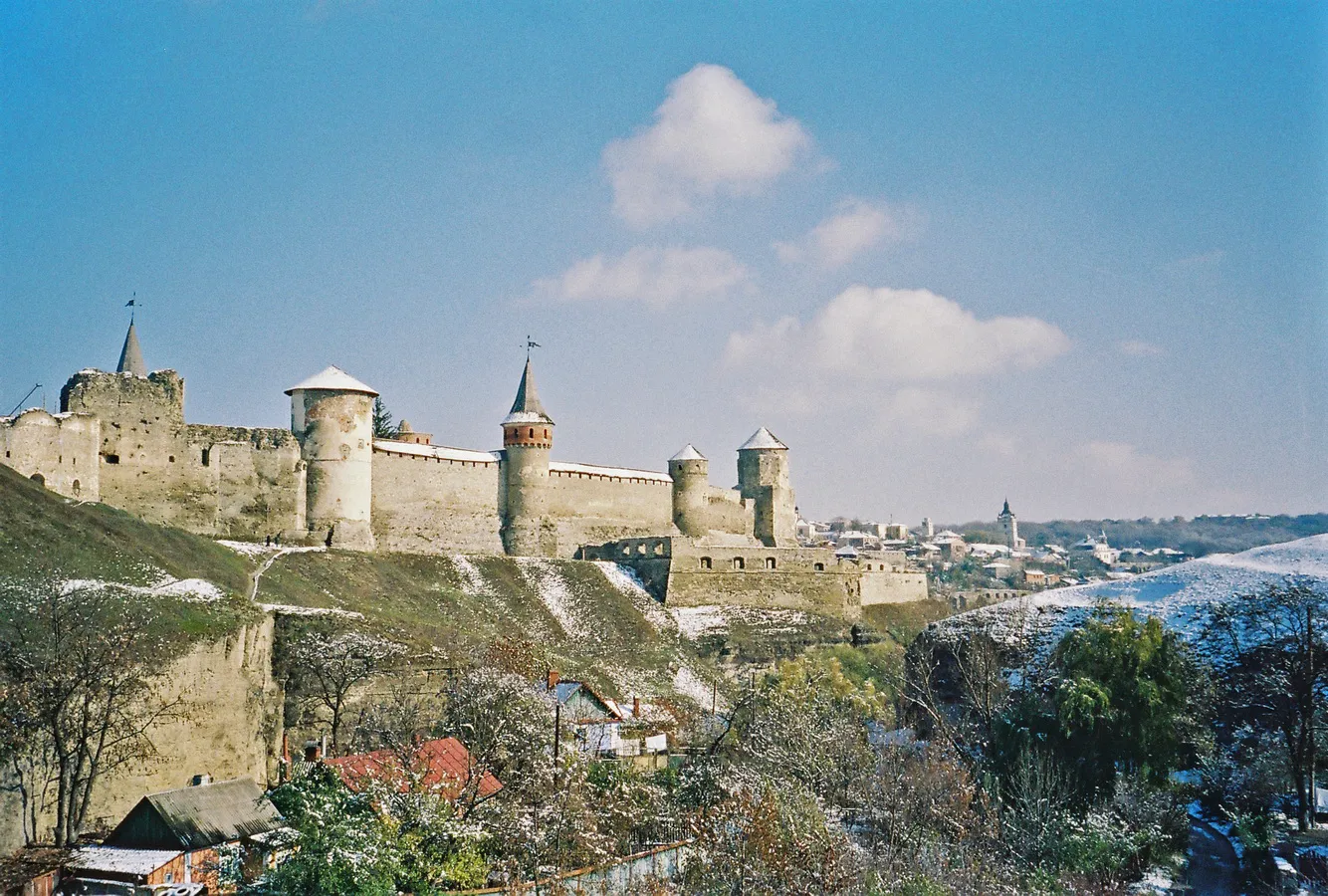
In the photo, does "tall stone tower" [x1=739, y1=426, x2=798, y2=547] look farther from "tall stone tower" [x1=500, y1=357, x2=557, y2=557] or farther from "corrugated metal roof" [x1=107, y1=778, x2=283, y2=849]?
"corrugated metal roof" [x1=107, y1=778, x2=283, y2=849]

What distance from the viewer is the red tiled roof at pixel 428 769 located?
21734mm

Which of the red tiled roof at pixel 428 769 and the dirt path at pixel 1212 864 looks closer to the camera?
the red tiled roof at pixel 428 769

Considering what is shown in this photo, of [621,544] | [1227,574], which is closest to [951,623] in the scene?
[1227,574]

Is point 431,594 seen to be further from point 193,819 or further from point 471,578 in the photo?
point 193,819

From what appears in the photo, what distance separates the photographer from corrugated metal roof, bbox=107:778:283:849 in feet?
76.7

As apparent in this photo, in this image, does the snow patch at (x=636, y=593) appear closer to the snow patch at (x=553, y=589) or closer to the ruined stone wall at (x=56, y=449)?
the snow patch at (x=553, y=589)

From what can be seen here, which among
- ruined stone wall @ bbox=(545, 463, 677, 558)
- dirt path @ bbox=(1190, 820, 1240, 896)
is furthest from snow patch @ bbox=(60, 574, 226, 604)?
dirt path @ bbox=(1190, 820, 1240, 896)

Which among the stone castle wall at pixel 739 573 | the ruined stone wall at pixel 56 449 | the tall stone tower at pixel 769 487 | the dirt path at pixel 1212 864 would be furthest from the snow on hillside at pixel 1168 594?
the ruined stone wall at pixel 56 449

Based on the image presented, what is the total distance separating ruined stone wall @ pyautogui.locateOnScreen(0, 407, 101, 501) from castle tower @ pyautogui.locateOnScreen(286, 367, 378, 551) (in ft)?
26.6

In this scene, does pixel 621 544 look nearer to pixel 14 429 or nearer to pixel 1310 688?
pixel 14 429

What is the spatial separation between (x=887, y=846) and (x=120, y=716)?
1662 centimetres

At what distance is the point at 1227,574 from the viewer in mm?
36125

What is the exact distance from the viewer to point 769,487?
6675 centimetres

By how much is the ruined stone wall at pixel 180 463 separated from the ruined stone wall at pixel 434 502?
474 cm
